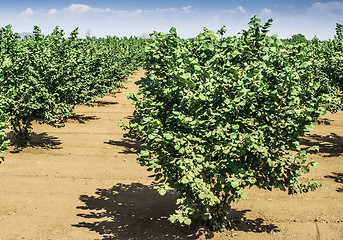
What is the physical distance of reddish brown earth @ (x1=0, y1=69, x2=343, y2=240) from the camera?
9.62 meters

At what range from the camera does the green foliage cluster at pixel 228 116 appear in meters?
7.15

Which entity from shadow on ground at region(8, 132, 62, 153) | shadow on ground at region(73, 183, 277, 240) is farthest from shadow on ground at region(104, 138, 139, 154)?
shadow on ground at region(73, 183, 277, 240)

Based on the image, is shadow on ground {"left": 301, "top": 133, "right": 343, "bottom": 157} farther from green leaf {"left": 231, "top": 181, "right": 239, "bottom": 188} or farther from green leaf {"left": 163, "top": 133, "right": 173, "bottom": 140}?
green leaf {"left": 163, "top": 133, "right": 173, "bottom": 140}

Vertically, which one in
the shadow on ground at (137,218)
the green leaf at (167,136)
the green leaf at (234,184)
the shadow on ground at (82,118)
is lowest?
the shadow on ground at (137,218)

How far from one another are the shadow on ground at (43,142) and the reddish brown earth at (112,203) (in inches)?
6.1

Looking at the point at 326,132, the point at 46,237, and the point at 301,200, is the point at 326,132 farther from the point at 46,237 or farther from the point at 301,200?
the point at 46,237

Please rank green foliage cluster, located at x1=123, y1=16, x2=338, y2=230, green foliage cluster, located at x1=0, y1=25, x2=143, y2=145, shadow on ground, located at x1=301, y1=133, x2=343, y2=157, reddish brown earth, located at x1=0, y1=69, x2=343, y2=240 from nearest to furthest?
green foliage cluster, located at x1=123, y1=16, x2=338, y2=230 → reddish brown earth, located at x1=0, y1=69, x2=343, y2=240 → green foliage cluster, located at x1=0, y1=25, x2=143, y2=145 → shadow on ground, located at x1=301, y1=133, x2=343, y2=157

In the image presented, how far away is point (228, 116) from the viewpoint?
758 cm

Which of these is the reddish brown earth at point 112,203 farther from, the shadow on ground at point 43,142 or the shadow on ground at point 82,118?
the shadow on ground at point 82,118

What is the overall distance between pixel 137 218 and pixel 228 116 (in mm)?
4562

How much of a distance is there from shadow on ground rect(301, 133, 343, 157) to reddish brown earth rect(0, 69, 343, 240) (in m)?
0.66

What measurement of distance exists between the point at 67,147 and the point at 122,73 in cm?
1372

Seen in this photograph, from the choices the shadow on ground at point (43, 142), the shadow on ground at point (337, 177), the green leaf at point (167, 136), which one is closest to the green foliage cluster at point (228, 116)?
the green leaf at point (167, 136)

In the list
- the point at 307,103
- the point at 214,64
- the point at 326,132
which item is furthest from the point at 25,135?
the point at 326,132
